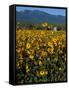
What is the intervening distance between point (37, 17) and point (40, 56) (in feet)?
1.79

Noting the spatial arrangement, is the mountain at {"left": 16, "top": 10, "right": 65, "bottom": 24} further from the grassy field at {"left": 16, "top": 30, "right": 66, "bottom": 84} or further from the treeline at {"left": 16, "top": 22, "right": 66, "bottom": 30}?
the grassy field at {"left": 16, "top": 30, "right": 66, "bottom": 84}

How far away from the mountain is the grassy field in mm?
151

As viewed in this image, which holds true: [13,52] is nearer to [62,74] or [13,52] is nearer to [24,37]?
[24,37]

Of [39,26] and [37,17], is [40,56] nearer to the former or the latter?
[39,26]

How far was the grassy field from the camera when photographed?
498cm

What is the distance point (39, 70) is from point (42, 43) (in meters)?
0.38

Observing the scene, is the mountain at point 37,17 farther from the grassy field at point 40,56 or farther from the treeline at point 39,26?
the grassy field at point 40,56

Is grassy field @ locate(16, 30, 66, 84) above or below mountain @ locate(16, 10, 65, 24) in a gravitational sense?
below

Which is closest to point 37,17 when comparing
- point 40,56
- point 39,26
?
point 39,26

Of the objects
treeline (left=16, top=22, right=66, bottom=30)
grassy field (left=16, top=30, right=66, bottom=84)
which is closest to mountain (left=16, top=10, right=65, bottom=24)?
treeline (left=16, top=22, right=66, bottom=30)

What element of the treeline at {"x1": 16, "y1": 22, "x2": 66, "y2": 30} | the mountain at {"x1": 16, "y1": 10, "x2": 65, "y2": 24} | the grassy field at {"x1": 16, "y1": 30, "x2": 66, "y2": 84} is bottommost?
the grassy field at {"x1": 16, "y1": 30, "x2": 66, "y2": 84}

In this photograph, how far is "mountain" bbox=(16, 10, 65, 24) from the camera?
16.4 ft

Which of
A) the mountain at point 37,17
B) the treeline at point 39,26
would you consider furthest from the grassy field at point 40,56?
the mountain at point 37,17

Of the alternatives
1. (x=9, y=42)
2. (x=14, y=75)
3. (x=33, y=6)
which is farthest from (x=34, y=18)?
(x=14, y=75)
